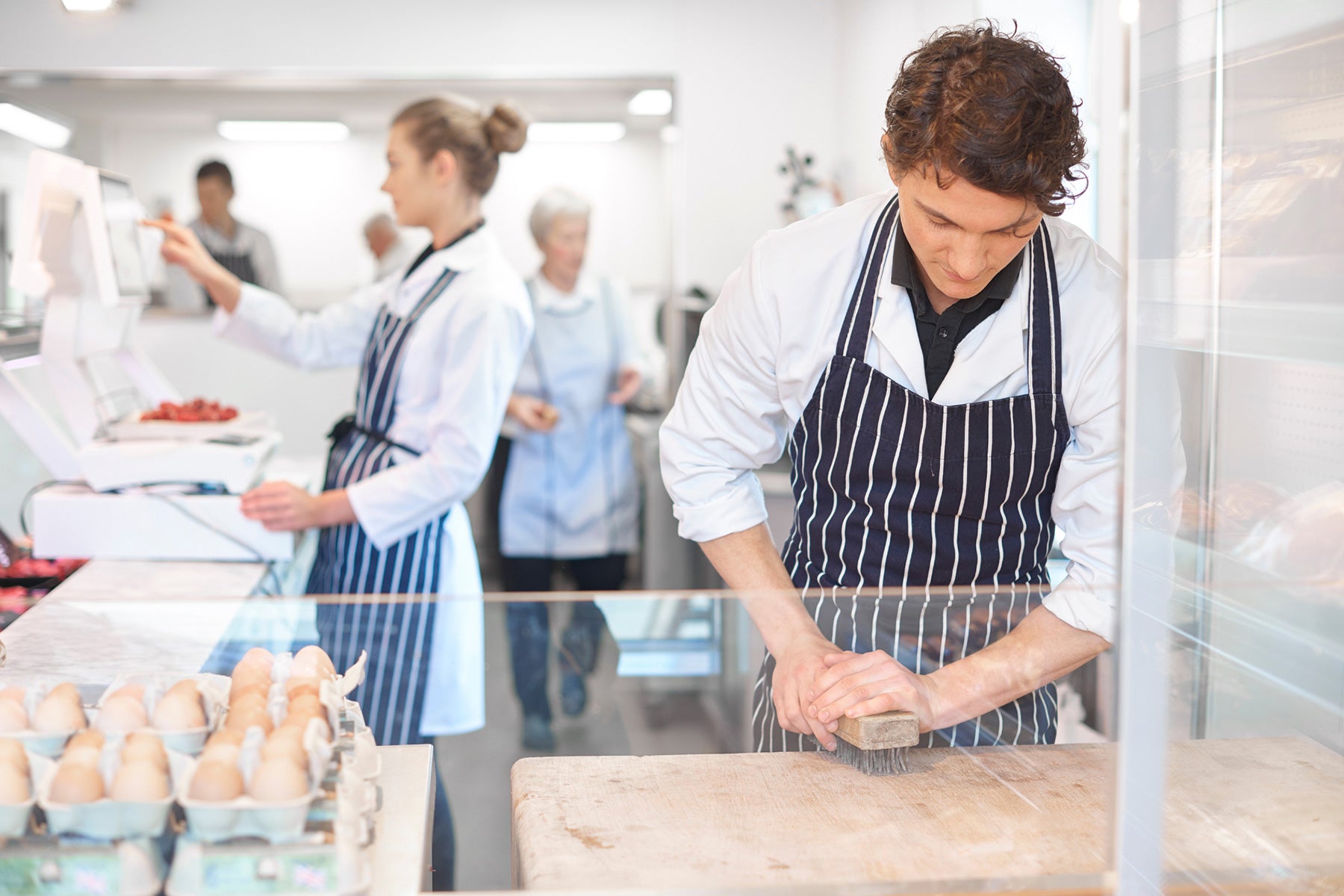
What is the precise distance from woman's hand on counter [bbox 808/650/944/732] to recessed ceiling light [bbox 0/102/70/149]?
9.06ft

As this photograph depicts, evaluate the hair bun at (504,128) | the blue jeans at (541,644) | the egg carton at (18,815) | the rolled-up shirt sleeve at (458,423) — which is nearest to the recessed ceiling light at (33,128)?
the hair bun at (504,128)

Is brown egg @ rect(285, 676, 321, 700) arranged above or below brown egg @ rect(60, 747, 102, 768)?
below

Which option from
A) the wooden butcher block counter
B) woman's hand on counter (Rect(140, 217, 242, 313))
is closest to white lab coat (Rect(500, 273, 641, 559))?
woman's hand on counter (Rect(140, 217, 242, 313))

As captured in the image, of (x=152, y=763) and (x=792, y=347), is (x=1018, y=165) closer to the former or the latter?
(x=792, y=347)

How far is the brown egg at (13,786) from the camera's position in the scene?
0.63m

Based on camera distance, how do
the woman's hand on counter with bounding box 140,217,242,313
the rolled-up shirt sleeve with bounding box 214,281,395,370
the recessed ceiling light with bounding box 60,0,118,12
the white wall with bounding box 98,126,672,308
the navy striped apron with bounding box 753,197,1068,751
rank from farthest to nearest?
the white wall with bounding box 98,126,672,308 < the recessed ceiling light with bounding box 60,0,118,12 < the rolled-up shirt sleeve with bounding box 214,281,395,370 < the woman's hand on counter with bounding box 140,217,242,313 < the navy striped apron with bounding box 753,197,1068,751

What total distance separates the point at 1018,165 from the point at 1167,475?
30 cm

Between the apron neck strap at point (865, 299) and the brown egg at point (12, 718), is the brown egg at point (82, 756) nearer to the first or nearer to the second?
the brown egg at point (12, 718)

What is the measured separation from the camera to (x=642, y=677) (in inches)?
56.4

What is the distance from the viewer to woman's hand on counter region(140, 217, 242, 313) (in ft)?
6.88

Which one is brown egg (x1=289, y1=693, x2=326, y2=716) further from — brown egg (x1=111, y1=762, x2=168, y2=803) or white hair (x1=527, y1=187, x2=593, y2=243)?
white hair (x1=527, y1=187, x2=593, y2=243)

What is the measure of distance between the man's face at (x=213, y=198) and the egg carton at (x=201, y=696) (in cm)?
250

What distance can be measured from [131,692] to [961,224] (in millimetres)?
717

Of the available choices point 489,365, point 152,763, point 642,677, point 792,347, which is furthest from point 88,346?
point 152,763
